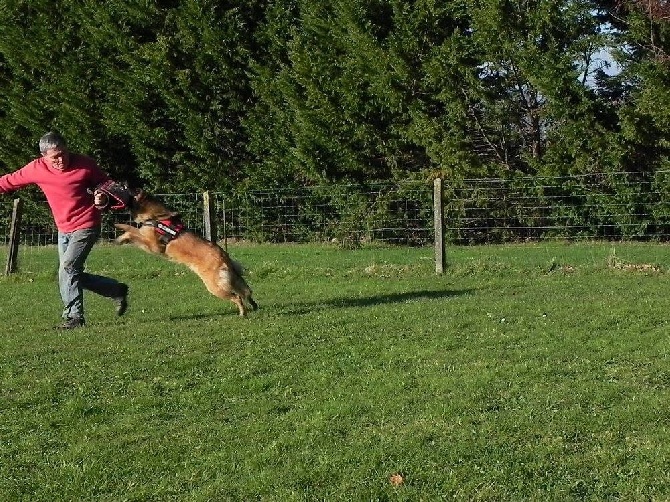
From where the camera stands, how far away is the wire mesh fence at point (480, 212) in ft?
58.2

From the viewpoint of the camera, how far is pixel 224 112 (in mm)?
22703

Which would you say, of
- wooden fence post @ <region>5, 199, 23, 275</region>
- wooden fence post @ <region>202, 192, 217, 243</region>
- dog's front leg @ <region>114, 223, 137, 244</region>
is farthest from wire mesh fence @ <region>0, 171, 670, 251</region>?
dog's front leg @ <region>114, 223, 137, 244</region>

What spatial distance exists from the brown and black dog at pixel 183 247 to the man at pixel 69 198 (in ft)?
2.15

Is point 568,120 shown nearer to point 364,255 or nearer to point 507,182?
point 507,182

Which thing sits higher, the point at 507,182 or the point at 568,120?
the point at 568,120

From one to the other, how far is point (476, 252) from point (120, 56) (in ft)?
36.8

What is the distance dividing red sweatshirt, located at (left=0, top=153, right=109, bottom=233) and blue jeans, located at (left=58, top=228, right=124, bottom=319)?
95 millimetres

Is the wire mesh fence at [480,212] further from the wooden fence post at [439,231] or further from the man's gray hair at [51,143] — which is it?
the man's gray hair at [51,143]

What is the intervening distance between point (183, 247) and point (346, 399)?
14.5ft

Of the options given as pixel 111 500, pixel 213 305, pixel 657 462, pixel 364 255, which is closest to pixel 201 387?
pixel 111 500

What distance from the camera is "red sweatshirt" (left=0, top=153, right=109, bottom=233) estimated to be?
29.1 ft

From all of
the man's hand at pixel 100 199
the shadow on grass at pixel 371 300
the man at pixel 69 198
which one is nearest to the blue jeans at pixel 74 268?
the man at pixel 69 198


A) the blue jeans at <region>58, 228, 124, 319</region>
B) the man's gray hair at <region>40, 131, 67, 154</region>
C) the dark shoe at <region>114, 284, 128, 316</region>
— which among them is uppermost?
the man's gray hair at <region>40, 131, 67, 154</region>

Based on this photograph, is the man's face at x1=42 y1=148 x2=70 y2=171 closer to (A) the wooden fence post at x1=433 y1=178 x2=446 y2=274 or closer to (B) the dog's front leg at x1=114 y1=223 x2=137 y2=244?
(B) the dog's front leg at x1=114 y1=223 x2=137 y2=244
